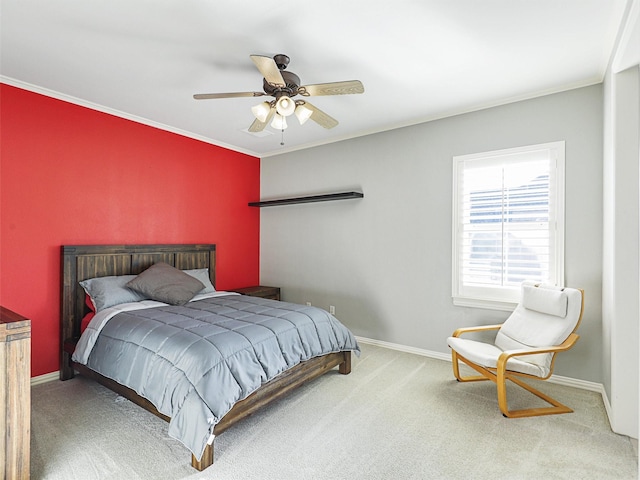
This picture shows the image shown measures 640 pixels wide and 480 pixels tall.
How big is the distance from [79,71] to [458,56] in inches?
120

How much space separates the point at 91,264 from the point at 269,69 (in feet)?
8.84

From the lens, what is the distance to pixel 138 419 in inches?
100

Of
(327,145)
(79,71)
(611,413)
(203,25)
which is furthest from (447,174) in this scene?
(79,71)

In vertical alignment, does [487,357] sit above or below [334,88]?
below

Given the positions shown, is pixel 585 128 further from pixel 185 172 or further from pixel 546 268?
pixel 185 172

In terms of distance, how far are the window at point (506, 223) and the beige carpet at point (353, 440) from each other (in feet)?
3.30

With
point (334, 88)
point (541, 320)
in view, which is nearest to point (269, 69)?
point (334, 88)

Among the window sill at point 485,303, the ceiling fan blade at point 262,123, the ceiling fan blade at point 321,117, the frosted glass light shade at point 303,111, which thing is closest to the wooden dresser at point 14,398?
the ceiling fan blade at point 262,123

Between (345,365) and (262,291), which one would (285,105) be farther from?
(262,291)

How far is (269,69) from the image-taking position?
220 centimetres

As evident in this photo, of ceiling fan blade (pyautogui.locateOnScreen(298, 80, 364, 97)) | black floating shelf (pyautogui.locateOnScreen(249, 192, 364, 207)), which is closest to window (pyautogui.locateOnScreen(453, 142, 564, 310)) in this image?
black floating shelf (pyautogui.locateOnScreen(249, 192, 364, 207))

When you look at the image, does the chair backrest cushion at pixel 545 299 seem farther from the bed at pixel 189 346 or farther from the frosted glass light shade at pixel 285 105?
the frosted glass light shade at pixel 285 105

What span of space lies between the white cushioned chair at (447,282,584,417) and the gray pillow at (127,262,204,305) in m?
2.66

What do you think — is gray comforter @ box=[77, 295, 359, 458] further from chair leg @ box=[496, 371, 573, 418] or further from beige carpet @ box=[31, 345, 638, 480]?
chair leg @ box=[496, 371, 573, 418]
